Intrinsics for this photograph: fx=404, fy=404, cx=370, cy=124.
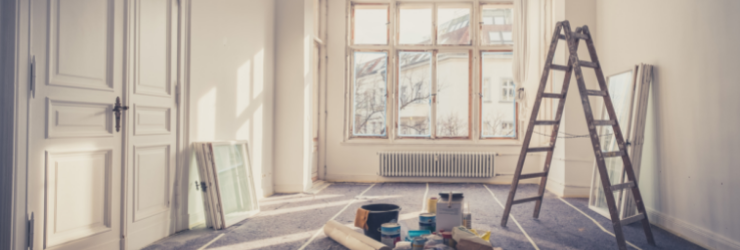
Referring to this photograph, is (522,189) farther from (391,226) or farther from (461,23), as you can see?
(391,226)

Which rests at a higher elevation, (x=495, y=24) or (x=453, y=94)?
(x=495, y=24)

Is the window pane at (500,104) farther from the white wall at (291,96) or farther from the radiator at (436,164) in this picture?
the white wall at (291,96)

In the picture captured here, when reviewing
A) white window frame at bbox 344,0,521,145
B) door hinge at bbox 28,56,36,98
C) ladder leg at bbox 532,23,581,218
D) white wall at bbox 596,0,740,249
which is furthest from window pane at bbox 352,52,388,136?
door hinge at bbox 28,56,36,98

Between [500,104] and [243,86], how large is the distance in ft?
12.5

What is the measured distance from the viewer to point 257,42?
460 centimetres

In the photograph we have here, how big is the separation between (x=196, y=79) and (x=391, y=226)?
211 cm

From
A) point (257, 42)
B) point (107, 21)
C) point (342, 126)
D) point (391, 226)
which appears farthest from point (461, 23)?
point (107, 21)

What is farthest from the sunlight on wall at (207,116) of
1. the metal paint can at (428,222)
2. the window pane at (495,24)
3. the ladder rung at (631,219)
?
the window pane at (495,24)

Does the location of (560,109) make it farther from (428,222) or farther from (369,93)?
(369,93)

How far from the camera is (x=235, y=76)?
4.11 meters

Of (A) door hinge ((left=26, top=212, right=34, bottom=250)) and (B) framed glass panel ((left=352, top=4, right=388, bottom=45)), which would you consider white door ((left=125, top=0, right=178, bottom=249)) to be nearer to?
(A) door hinge ((left=26, top=212, right=34, bottom=250))

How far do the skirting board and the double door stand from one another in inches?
151

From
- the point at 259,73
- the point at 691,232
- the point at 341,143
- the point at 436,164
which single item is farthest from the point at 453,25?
the point at 691,232

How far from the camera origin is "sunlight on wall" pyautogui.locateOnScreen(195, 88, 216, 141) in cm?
350
